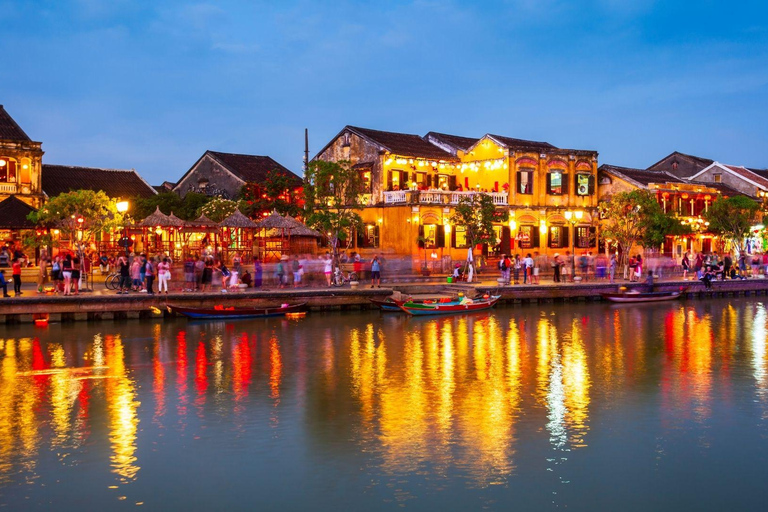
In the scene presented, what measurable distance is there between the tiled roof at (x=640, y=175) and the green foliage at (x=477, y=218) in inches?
618

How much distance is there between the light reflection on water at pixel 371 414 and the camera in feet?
42.2

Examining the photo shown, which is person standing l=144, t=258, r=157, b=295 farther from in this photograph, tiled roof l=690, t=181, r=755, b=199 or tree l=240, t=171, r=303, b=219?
tiled roof l=690, t=181, r=755, b=199

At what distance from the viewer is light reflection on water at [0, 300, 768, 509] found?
12.9m

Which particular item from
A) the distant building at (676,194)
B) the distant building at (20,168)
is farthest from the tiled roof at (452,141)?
the distant building at (20,168)

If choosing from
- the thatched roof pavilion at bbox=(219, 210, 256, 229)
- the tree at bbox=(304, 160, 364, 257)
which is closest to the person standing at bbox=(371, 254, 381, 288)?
the tree at bbox=(304, 160, 364, 257)

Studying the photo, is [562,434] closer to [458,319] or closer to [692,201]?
[458,319]

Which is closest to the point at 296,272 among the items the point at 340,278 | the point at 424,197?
the point at 340,278

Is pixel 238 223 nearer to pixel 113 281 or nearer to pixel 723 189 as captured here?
pixel 113 281

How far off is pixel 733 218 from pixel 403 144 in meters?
24.1

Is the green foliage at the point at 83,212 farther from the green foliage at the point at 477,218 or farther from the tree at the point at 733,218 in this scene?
the tree at the point at 733,218

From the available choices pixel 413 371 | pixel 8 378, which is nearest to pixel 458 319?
pixel 413 371

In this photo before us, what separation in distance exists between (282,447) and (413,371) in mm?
7667

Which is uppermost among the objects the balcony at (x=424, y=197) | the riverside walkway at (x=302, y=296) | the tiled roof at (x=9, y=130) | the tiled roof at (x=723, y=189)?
the tiled roof at (x=9, y=130)

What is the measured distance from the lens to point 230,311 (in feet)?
108
